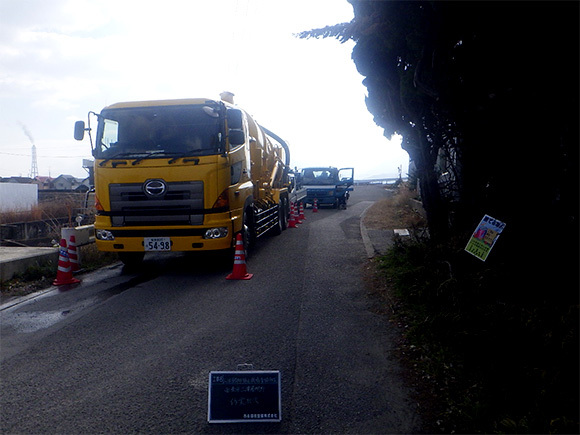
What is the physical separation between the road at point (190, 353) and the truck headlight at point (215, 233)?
73 centimetres

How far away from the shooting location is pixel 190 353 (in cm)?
462

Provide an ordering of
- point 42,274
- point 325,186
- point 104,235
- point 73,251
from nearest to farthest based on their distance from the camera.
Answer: point 104,235
point 42,274
point 73,251
point 325,186

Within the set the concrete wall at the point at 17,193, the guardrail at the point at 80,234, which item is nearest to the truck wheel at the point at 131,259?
the guardrail at the point at 80,234

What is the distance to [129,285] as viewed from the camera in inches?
304

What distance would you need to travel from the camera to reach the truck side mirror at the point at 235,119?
8.87m

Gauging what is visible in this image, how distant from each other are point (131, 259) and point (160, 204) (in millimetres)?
1700

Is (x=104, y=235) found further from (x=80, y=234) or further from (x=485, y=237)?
(x=485, y=237)

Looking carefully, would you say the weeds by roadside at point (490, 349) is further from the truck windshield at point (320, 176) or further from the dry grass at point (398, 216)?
the truck windshield at point (320, 176)

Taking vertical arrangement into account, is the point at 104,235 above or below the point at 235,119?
below

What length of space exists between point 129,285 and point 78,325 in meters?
2.11

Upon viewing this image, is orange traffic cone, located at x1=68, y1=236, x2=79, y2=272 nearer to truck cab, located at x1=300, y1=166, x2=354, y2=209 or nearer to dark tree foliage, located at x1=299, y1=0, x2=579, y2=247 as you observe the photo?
dark tree foliage, located at x1=299, y1=0, x2=579, y2=247

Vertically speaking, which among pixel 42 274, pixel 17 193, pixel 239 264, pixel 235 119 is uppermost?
pixel 235 119

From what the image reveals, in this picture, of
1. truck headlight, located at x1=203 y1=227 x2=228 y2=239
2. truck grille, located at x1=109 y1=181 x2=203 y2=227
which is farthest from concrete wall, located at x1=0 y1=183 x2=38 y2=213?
truck headlight, located at x1=203 y1=227 x2=228 y2=239

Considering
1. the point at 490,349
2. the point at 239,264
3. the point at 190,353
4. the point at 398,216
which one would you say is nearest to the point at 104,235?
the point at 239,264
